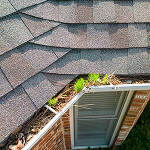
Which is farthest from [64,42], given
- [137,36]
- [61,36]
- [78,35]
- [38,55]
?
[137,36]

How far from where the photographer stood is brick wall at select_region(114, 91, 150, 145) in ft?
9.53

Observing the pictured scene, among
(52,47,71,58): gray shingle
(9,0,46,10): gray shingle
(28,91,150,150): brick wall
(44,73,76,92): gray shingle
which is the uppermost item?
(9,0,46,10): gray shingle

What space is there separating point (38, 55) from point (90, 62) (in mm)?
744

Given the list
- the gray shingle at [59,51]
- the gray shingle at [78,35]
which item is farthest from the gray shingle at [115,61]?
the gray shingle at [59,51]

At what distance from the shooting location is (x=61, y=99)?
218cm

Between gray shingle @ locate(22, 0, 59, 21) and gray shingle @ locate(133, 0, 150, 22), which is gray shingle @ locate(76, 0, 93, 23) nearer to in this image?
gray shingle @ locate(22, 0, 59, 21)

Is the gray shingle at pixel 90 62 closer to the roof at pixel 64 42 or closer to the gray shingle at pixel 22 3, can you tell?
the roof at pixel 64 42

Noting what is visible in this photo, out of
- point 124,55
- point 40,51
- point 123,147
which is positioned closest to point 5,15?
point 40,51

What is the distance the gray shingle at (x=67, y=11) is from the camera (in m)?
2.11

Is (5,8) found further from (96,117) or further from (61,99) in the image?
(96,117)

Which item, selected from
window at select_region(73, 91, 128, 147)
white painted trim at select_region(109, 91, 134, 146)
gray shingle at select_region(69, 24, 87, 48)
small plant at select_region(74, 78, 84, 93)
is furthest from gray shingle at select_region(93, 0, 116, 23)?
white painted trim at select_region(109, 91, 134, 146)

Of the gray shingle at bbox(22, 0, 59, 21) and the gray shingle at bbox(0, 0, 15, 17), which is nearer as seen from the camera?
the gray shingle at bbox(0, 0, 15, 17)

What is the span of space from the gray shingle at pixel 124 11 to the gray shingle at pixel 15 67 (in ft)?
4.78

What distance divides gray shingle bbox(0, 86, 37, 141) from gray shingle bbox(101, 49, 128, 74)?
3.81 ft
